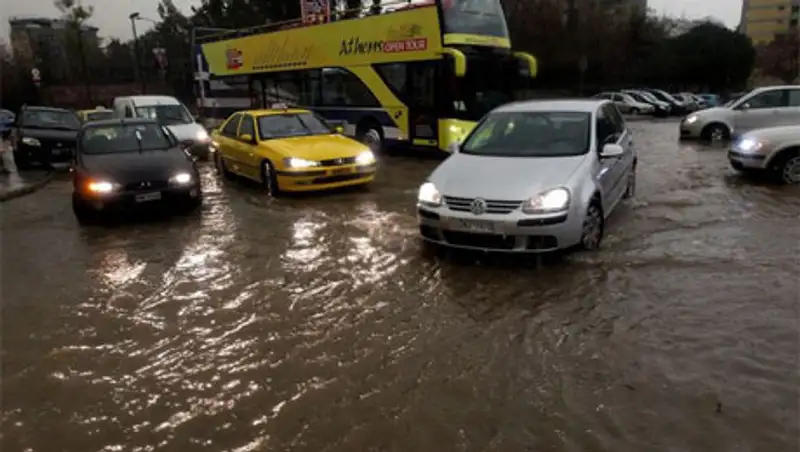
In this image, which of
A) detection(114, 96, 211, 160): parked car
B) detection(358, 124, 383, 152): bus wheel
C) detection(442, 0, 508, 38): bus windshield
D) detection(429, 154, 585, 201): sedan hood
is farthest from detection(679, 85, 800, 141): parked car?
detection(114, 96, 211, 160): parked car

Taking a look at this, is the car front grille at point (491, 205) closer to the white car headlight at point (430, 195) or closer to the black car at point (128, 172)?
the white car headlight at point (430, 195)

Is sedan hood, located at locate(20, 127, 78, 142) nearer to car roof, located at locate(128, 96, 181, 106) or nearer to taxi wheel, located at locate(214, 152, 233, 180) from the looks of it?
→ car roof, located at locate(128, 96, 181, 106)

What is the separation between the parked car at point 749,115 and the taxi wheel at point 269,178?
1107 cm

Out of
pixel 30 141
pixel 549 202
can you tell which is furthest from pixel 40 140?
pixel 549 202

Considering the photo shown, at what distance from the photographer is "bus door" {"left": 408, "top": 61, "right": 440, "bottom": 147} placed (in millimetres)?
14555

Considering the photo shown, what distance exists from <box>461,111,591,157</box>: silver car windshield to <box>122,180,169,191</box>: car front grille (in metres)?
4.22

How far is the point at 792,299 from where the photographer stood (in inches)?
215

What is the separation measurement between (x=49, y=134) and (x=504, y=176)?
13.8 m

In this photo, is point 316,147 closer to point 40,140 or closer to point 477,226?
point 477,226

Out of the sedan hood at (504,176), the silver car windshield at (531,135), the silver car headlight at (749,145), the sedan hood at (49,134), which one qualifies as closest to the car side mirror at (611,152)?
the silver car windshield at (531,135)

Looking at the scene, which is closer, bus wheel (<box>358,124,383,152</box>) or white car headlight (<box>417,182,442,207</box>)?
white car headlight (<box>417,182,442,207</box>)

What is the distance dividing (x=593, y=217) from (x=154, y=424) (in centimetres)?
489

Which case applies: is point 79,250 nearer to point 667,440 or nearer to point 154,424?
point 154,424

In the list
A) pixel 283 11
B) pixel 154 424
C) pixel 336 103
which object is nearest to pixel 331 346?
pixel 154 424
